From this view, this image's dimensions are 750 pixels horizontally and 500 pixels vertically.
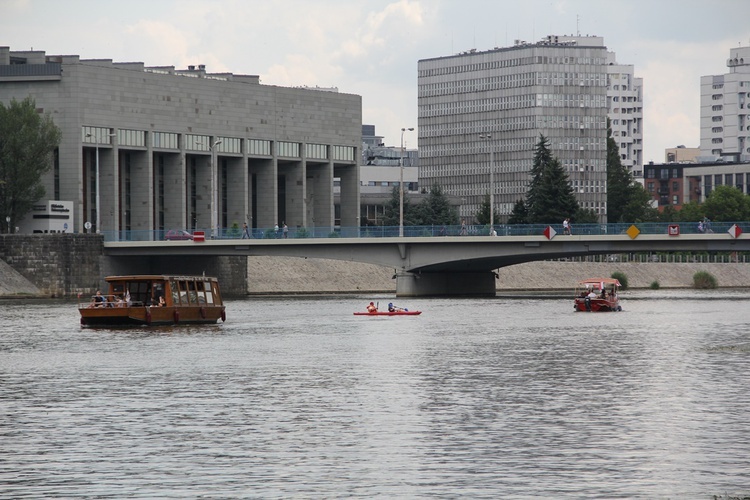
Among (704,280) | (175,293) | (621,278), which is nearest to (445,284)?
(621,278)

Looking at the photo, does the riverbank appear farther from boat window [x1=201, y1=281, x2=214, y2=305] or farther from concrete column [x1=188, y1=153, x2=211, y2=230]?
boat window [x1=201, y1=281, x2=214, y2=305]

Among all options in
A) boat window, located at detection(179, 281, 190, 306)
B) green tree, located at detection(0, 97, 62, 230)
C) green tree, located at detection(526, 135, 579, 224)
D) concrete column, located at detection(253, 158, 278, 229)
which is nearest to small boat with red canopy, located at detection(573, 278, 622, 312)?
boat window, located at detection(179, 281, 190, 306)

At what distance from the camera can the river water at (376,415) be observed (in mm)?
29453

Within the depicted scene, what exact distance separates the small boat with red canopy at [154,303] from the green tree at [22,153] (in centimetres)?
5906

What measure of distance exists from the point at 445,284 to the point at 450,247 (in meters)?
13.0

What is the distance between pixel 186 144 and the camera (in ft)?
560

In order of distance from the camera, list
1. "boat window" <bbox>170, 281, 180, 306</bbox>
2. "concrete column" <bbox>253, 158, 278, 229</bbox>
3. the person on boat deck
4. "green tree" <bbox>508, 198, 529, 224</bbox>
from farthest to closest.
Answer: "concrete column" <bbox>253, 158, 278, 229</bbox>
"green tree" <bbox>508, 198, 529, 224</bbox>
"boat window" <bbox>170, 281, 180, 306</bbox>
the person on boat deck

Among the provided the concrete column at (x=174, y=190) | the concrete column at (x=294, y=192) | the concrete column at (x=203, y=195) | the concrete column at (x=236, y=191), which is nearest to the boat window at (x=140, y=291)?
the concrete column at (x=174, y=190)

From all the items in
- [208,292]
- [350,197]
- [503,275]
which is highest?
[350,197]

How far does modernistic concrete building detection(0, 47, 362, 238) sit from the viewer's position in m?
160

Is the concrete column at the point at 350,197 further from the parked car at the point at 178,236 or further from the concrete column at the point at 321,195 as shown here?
the parked car at the point at 178,236

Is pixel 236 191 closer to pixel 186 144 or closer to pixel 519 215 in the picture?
pixel 186 144

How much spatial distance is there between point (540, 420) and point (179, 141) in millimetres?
135522

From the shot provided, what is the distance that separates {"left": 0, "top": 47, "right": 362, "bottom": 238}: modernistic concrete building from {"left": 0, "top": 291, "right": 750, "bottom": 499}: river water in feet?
262
